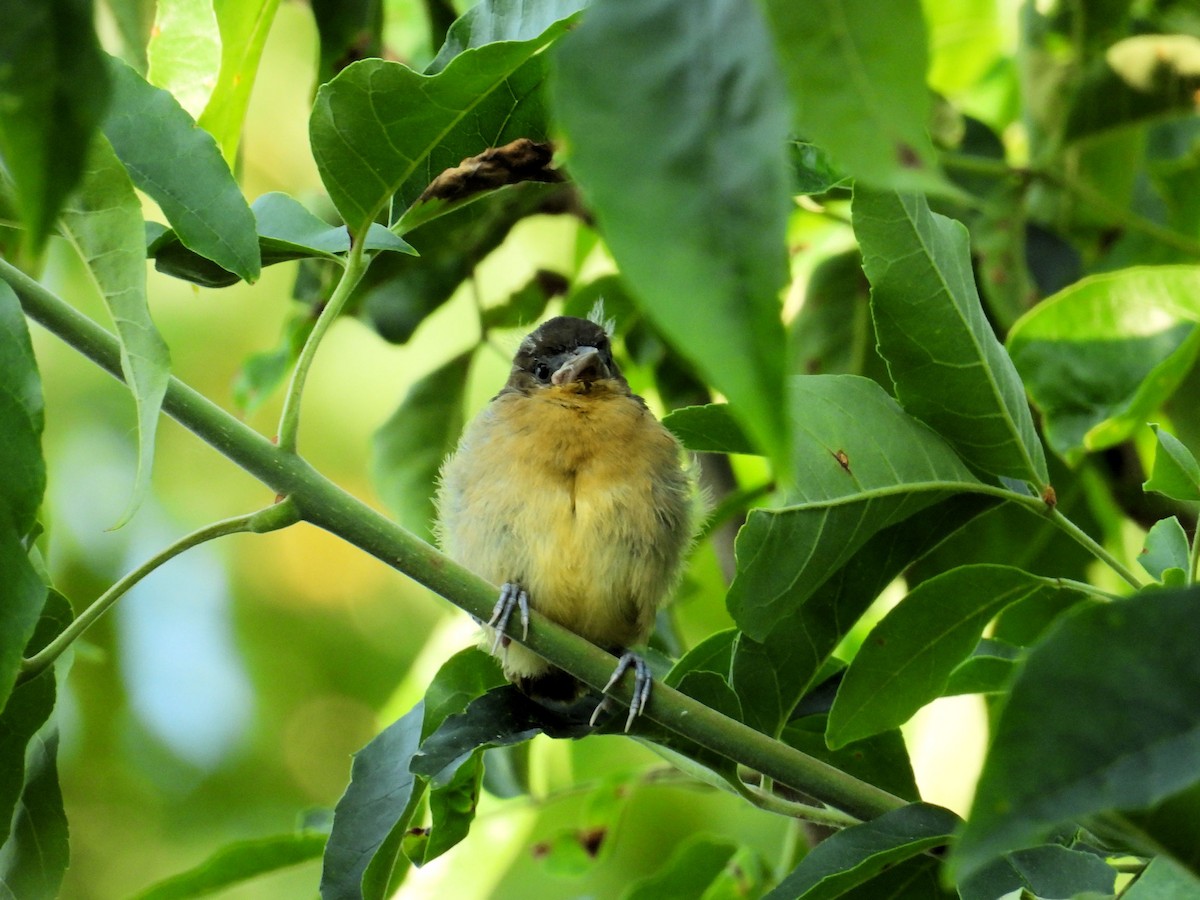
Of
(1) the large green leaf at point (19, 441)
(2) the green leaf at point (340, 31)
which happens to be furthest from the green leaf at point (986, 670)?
(2) the green leaf at point (340, 31)

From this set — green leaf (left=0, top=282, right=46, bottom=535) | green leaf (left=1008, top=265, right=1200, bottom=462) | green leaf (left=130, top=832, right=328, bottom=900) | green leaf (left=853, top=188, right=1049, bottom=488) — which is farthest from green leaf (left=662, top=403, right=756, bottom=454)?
green leaf (left=130, top=832, right=328, bottom=900)

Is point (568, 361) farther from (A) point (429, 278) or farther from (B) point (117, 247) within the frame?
(B) point (117, 247)

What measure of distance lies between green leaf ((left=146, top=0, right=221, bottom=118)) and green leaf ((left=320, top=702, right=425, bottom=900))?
1191 millimetres

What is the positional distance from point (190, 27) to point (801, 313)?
5.80 feet

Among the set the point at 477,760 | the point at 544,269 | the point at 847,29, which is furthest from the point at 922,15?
the point at 544,269

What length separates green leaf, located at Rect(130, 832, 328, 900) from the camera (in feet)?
7.72

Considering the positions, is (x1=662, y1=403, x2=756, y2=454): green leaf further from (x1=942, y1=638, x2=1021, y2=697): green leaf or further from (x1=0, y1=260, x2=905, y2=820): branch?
(x1=942, y1=638, x2=1021, y2=697): green leaf

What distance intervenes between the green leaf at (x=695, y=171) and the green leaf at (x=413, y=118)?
0.84 meters

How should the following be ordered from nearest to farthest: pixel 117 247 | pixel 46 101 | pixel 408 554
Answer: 1. pixel 46 101
2. pixel 117 247
3. pixel 408 554

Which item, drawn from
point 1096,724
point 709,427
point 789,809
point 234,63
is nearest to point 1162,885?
point 789,809

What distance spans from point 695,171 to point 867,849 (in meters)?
1.18

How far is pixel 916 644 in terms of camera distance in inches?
79.4

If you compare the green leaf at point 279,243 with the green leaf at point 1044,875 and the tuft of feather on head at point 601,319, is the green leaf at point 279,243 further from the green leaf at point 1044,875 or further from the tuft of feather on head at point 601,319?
the tuft of feather on head at point 601,319

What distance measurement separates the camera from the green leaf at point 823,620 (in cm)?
214
